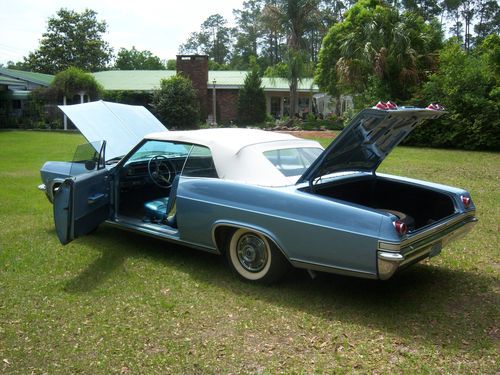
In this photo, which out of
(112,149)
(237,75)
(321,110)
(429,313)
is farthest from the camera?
(321,110)

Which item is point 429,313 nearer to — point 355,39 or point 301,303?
point 301,303

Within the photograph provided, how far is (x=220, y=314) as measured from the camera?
434 centimetres

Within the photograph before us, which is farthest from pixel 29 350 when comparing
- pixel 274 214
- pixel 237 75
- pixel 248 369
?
pixel 237 75

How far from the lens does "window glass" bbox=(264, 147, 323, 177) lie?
510cm

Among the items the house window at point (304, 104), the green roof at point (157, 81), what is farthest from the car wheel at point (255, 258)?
the house window at point (304, 104)

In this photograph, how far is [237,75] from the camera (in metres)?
37.1

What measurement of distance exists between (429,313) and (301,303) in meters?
1.09

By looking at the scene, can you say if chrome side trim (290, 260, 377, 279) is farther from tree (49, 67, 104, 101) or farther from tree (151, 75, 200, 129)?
tree (49, 67, 104, 101)

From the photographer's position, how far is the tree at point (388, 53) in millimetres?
23375

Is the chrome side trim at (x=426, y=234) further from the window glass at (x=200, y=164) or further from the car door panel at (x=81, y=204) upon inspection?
the car door panel at (x=81, y=204)

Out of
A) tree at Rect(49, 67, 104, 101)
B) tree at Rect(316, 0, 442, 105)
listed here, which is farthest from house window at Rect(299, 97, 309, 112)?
tree at Rect(49, 67, 104, 101)

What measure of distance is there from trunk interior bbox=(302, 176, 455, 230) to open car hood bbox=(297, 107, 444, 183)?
265mm

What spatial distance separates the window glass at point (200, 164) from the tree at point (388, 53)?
768 inches

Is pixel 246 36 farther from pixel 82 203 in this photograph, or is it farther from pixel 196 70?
pixel 82 203
